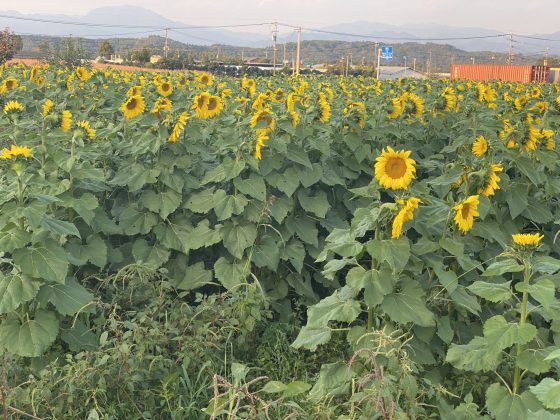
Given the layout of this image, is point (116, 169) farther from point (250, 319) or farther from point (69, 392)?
point (69, 392)

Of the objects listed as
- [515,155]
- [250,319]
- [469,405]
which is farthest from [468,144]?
[469,405]

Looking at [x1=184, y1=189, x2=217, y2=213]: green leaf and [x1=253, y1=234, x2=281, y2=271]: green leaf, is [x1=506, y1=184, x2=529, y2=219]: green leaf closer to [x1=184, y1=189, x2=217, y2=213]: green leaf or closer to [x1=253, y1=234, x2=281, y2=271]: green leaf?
[x1=253, y1=234, x2=281, y2=271]: green leaf

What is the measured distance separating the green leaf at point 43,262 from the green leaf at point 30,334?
0.77 feet

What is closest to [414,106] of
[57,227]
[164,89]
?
[164,89]

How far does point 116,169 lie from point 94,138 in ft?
0.90

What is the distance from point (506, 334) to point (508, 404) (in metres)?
0.34

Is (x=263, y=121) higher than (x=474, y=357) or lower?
higher

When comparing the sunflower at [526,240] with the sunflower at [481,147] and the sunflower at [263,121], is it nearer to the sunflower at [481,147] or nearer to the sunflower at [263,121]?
the sunflower at [481,147]

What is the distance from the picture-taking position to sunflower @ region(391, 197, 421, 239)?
3.03m

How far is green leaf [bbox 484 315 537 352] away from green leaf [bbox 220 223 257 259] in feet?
6.02

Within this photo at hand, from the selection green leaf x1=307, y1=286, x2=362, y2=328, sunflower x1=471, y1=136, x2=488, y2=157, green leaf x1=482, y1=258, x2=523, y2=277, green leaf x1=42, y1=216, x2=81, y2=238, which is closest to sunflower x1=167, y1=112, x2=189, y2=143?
green leaf x1=42, y1=216, x2=81, y2=238

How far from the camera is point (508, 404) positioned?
2838 millimetres

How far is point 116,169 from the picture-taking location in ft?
A: 16.3

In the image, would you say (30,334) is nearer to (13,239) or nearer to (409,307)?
(13,239)
